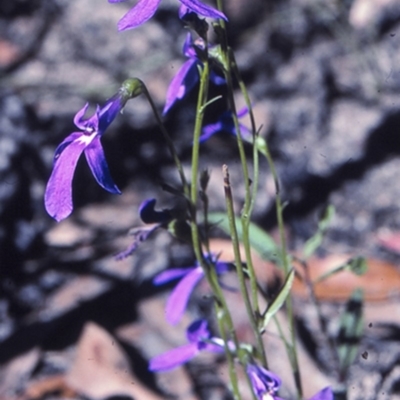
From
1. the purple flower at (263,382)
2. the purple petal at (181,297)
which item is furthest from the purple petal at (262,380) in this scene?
the purple petal at (181,297)

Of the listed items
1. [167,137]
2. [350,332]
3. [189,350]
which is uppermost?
[167,137]

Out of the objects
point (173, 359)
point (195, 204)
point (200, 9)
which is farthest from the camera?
point (173, 359)

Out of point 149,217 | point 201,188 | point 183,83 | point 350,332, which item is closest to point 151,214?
point 149,217

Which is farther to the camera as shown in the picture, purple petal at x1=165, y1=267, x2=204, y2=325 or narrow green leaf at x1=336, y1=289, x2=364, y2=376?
narrow green leaf at x1=336, y1=289, x2=364, y2=376

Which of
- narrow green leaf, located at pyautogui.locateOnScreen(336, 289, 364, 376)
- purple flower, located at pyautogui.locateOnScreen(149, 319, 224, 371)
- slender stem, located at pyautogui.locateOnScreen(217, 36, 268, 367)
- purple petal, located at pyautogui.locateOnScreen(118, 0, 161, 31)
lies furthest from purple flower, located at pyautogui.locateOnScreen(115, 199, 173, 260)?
narrow green leaf, located at pyautogui.locateOnScreen(336, 289, 364, 376)

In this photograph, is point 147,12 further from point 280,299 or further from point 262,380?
point 262,380

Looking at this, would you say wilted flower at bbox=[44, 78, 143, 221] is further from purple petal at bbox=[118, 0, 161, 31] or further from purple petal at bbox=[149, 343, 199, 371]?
purple petal at bbox=[149, 343, 199, 371]

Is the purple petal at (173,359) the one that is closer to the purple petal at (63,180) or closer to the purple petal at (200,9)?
the purple petal at (63,180)
